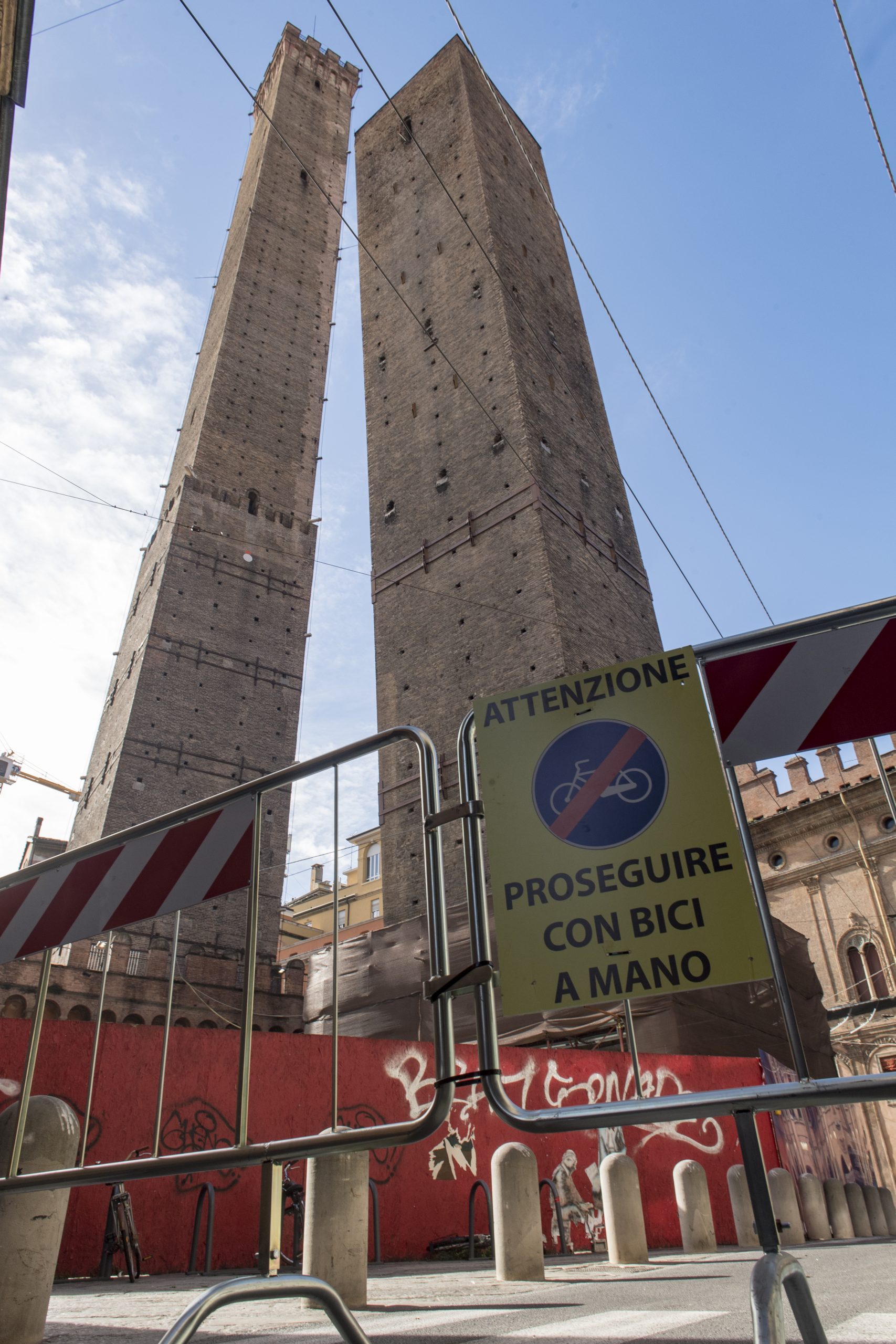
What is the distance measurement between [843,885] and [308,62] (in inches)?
1339

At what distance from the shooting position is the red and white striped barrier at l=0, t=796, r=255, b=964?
2539 mm

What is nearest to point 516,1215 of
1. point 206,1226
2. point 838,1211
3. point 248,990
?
point 206,1226

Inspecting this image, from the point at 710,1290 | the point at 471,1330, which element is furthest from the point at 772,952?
the point at 710,1290

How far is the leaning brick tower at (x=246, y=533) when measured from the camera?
69.8ft

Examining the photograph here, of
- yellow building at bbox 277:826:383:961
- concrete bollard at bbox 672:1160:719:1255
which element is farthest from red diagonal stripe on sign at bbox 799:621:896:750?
yellow building at bbox 277:826:383:961

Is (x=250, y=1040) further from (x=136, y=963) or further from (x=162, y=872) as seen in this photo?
(x=136, y=963)

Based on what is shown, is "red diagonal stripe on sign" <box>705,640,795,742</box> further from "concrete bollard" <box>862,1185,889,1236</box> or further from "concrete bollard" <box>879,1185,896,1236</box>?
"concrete bollard" <box>879,1185,896,1236</box>

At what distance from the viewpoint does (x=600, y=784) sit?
6.52 feet

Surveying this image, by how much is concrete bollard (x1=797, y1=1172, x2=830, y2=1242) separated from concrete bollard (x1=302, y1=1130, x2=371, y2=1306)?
6933 millimetres

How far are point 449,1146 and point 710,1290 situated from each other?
175 inches

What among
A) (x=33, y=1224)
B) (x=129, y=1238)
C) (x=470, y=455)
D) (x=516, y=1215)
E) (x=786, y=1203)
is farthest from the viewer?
(x=470, y=455)

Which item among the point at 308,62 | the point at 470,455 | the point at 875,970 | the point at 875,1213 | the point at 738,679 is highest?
the point at 308,62

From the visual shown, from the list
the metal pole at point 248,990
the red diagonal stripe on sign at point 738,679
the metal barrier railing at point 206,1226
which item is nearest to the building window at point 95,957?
the metal barrier railing at point 206,1226

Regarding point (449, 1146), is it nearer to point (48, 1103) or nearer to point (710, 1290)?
point (710, 1290)
